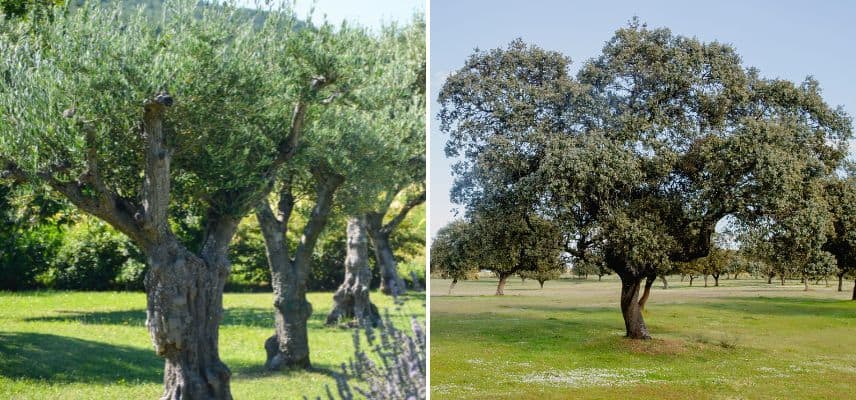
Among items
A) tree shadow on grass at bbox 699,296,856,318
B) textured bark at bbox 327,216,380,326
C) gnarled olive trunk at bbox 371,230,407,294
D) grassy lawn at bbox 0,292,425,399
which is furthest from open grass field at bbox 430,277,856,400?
grassy lawn at bbox 0,292,425,399

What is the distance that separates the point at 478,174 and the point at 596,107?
1.36 meters

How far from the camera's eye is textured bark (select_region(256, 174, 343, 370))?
8367mm

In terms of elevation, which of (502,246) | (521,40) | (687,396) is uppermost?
(521,40)

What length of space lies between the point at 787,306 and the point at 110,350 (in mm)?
6447

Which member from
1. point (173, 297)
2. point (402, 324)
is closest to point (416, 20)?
point (402, 324)

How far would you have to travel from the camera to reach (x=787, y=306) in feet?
29.1

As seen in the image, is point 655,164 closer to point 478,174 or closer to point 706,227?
point 706,227

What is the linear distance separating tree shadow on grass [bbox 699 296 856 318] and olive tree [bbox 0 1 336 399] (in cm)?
476

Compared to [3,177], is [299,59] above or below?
above

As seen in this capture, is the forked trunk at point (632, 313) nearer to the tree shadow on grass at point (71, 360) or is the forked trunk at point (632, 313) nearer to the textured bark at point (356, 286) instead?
the textured bark at point (356, 286)

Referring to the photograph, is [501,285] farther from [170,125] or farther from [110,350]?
[170,125]

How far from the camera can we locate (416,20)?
9.55 meters

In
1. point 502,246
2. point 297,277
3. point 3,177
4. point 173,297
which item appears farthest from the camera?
point 502,246

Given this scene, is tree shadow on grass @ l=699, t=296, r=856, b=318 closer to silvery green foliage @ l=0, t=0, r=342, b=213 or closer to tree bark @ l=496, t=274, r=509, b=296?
tree bark @ l=496, t=274, r=509, b=296
